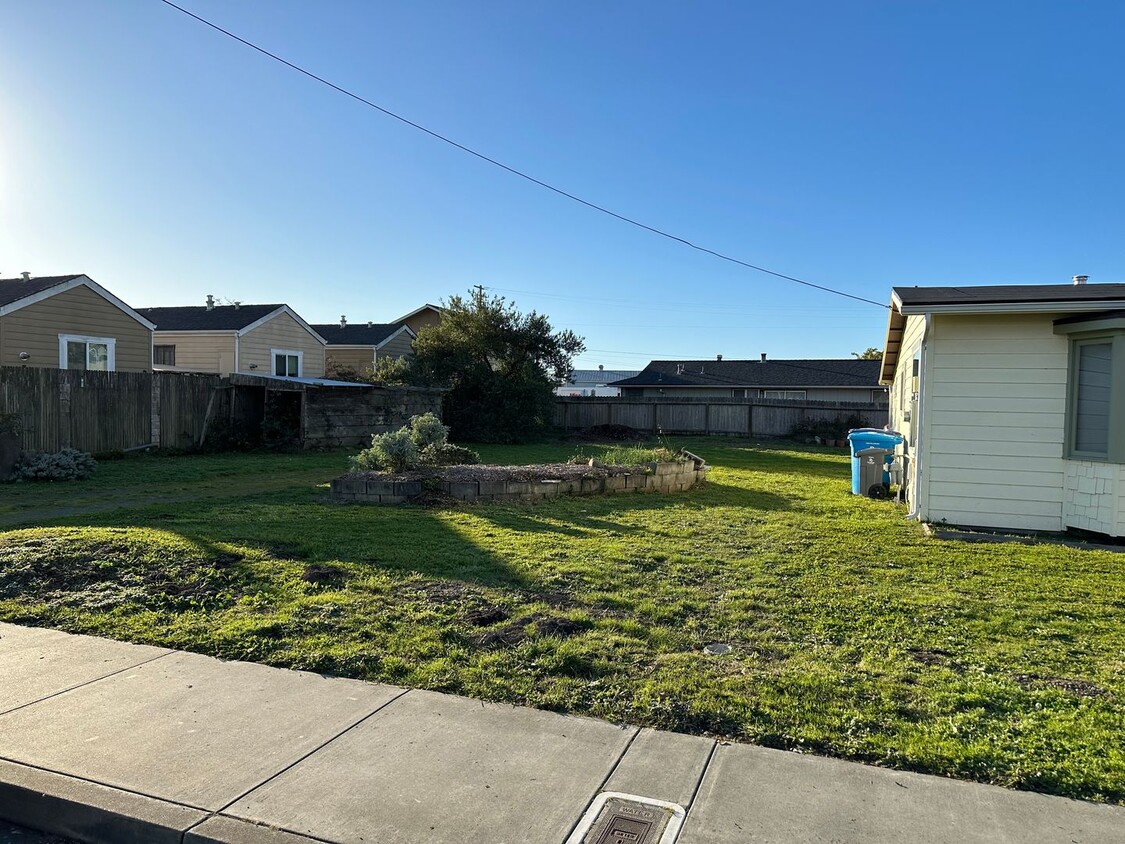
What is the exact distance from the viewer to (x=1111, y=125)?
577 inches

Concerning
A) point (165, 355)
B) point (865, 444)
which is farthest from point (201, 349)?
point (865, 444)

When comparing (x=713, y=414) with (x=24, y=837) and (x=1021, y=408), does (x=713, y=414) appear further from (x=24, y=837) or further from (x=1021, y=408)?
(x=24, y=837)

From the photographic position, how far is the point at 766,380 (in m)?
37.1

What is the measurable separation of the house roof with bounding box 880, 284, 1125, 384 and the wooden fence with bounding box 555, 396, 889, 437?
16.7 meters

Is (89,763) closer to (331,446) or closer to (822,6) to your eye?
(822,6)

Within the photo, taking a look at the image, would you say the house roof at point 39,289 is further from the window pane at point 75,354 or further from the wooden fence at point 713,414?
the wooden fence at point 713,414

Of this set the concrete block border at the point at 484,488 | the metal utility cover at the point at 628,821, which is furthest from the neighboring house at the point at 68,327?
the metal utility cover at the point at 628,821

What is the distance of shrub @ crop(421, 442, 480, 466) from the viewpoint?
11719mm

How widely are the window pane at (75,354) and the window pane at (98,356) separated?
16cm

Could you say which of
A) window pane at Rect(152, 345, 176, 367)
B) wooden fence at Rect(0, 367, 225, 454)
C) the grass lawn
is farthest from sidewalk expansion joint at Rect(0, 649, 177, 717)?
window pane at Rect(152, 345, 176, 367)

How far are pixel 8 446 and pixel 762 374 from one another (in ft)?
107

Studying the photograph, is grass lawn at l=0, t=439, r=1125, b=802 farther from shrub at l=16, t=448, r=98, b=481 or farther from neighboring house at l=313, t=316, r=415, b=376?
neighboring house at l=313, t=316, r=415, b=376

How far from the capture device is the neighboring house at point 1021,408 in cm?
816

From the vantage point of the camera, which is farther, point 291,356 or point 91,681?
point 291,356
